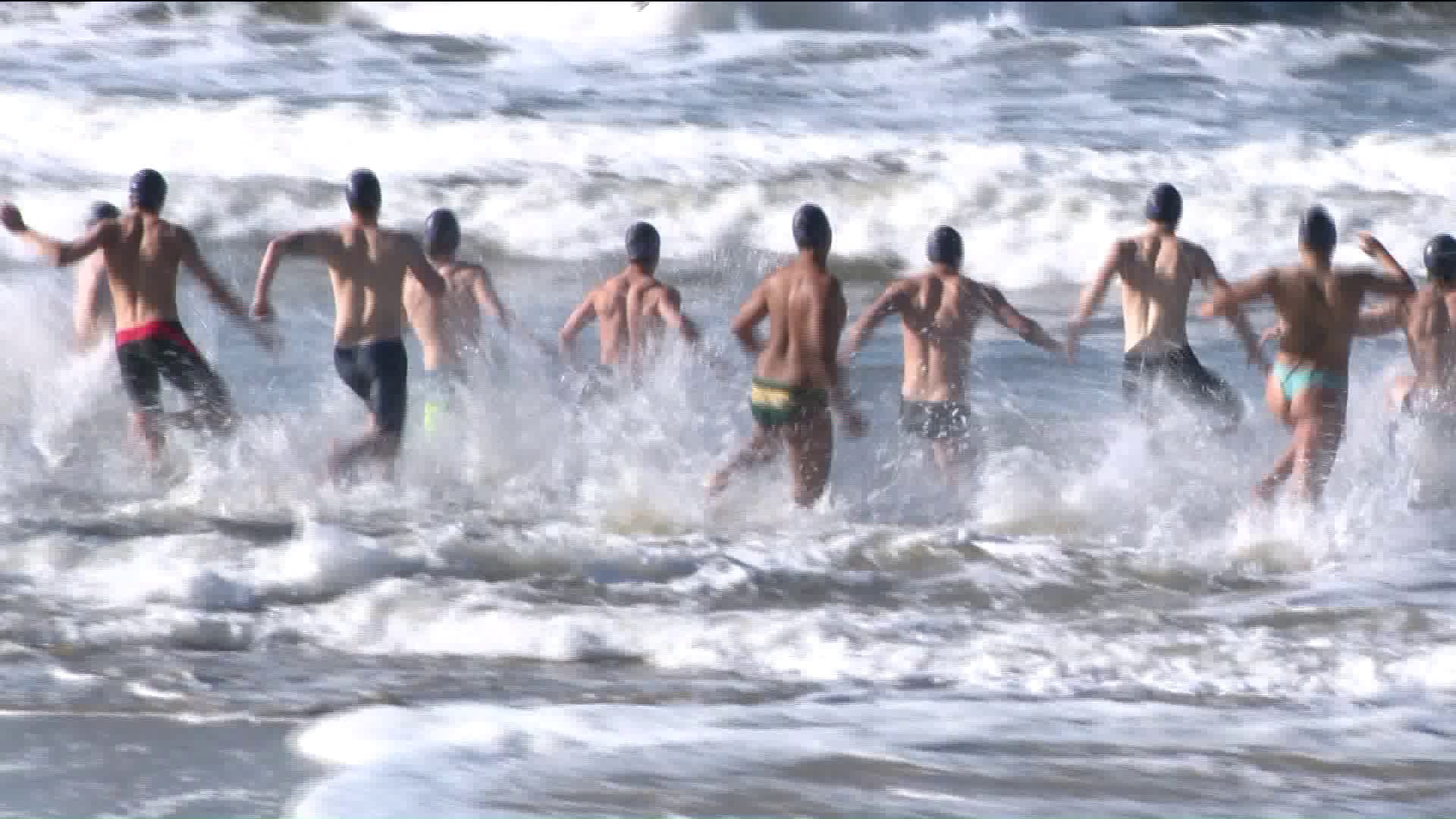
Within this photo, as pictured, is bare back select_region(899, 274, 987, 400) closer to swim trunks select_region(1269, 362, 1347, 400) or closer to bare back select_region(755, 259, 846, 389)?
bare back select_region(755, 259, 846, 389)

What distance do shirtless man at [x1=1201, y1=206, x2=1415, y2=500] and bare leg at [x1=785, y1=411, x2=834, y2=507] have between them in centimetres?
181

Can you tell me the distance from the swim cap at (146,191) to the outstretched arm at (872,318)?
3375 mm

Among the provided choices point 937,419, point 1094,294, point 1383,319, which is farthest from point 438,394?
point 1383,319

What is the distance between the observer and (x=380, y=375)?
941 centimetres

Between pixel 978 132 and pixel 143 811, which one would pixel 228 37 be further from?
pixel 143 811

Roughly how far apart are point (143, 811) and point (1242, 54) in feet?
58.3

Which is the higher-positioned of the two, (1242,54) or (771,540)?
(1242,54)

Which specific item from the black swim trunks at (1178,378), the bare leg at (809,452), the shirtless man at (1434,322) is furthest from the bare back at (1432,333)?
the bare leg at (809,452)

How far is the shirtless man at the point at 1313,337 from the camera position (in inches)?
343

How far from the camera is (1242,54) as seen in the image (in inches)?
824

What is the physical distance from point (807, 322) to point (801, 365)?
0.65 feet

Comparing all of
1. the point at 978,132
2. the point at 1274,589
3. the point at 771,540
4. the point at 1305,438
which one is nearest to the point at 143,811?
the point at 771,540

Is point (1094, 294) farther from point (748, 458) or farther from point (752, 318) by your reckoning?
point (748, 458)

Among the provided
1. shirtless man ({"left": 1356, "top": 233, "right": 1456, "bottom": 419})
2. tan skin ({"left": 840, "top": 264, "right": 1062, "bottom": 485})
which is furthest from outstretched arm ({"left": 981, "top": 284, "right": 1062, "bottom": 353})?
shirtless man ({"left": 1356, "top": 233, "right": 1456, "bottom": 419})
